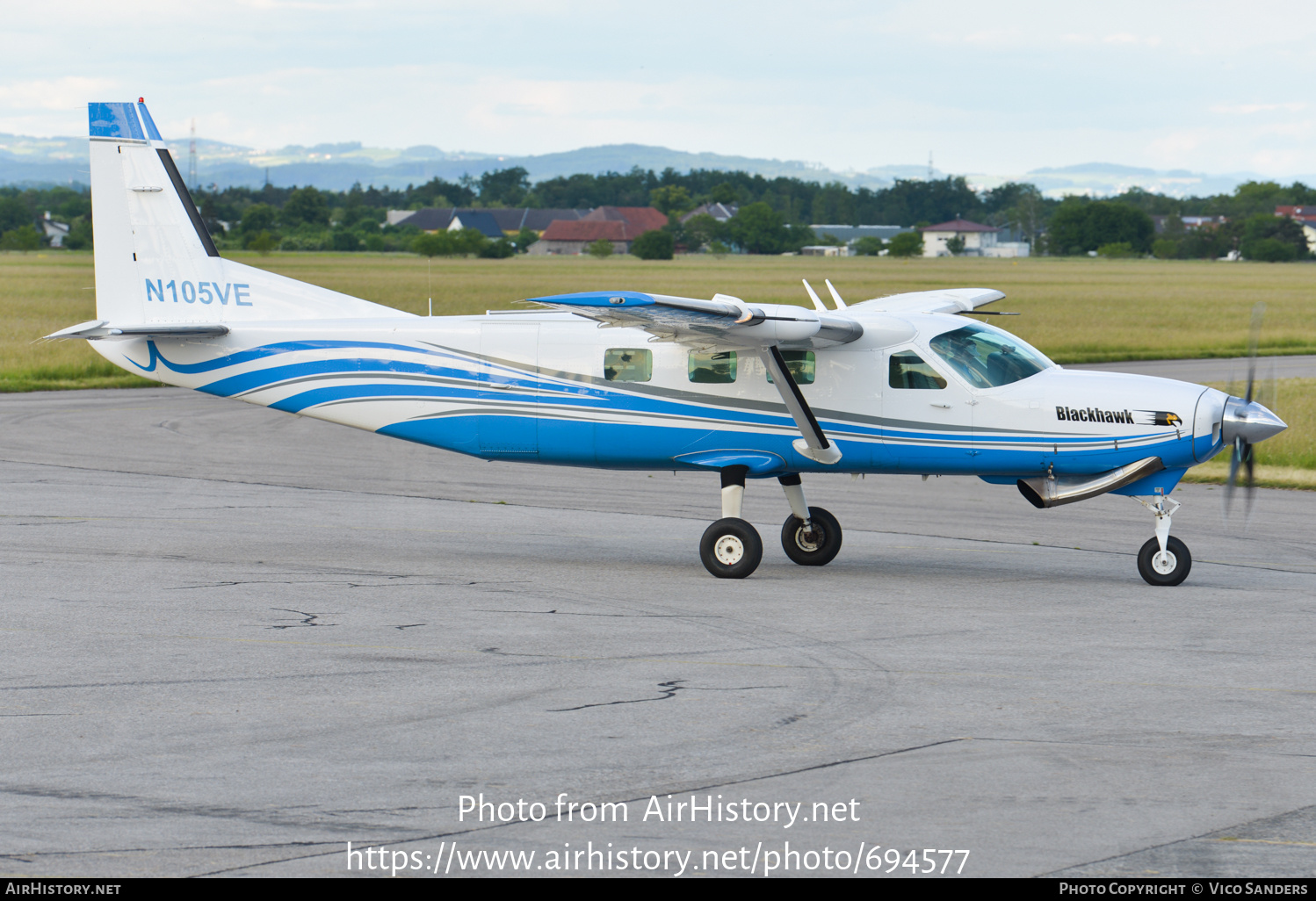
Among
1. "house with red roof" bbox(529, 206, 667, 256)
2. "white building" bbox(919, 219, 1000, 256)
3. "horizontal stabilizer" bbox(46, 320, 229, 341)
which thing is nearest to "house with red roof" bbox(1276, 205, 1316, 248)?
"white building" bbox(919, 219, 1000, 256)

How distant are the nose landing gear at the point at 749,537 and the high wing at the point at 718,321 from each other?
1378 mm

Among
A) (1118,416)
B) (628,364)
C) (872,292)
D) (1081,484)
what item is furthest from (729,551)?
(872,292)

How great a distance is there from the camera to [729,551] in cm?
1234

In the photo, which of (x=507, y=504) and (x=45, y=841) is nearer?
(x=45, y=841)

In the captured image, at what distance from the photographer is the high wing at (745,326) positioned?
10.8 meters

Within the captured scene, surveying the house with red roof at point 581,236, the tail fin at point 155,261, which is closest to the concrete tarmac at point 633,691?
the tail fin at point 155,261

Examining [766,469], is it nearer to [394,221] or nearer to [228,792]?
[228,792]

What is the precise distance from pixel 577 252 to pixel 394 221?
144ft

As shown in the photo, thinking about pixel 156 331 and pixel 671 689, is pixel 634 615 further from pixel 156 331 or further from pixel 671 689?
pixel 156 331

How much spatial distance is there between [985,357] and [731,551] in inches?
121

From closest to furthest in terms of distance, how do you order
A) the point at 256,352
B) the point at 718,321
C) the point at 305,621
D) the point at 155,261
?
the point at 305,621, the point at 718,321, the point at 256,352, the point at 155,261

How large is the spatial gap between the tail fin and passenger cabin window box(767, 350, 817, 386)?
427 cm
